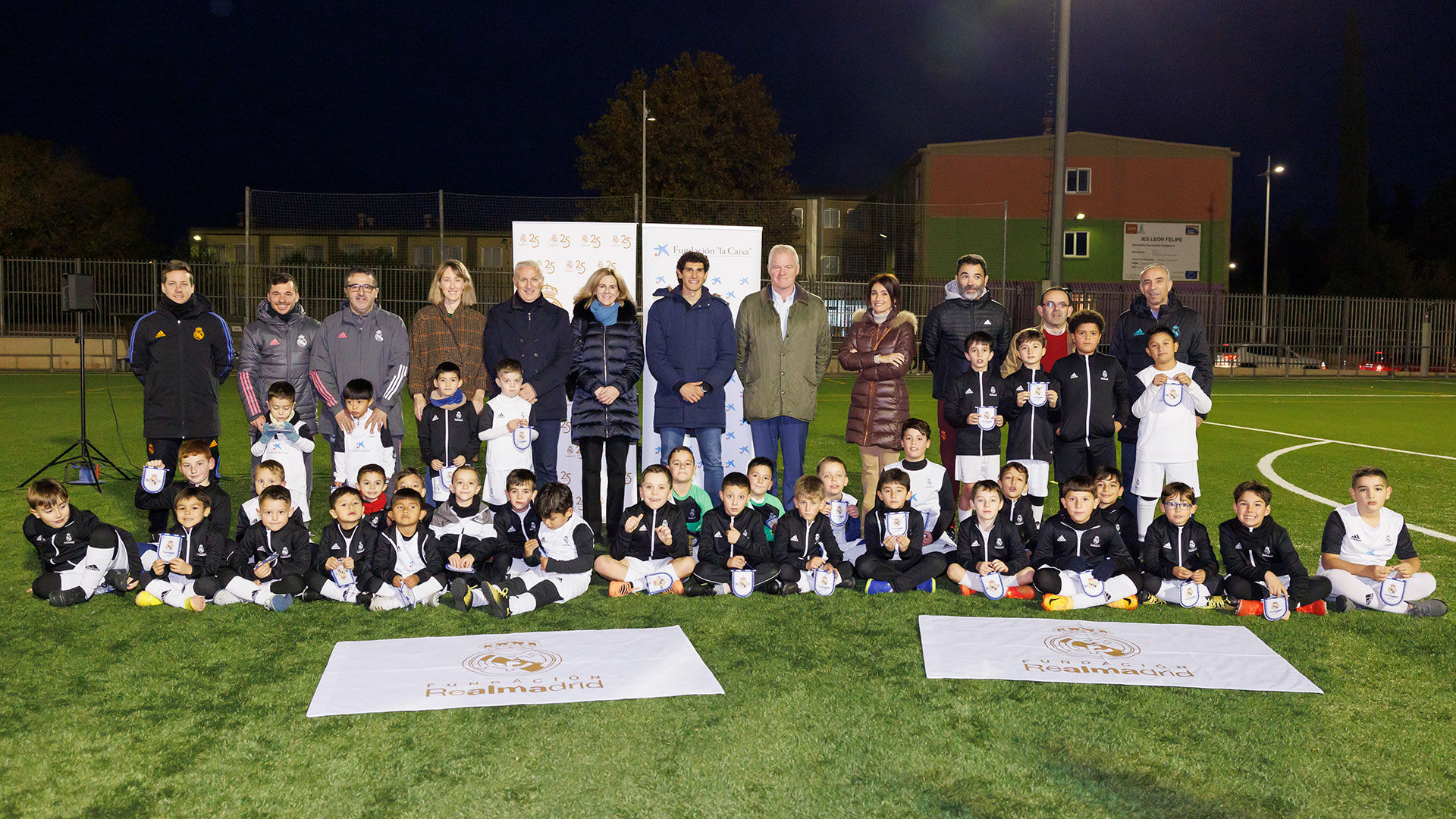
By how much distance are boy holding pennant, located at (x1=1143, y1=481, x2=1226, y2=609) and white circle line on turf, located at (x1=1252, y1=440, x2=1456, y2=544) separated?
2.18 m

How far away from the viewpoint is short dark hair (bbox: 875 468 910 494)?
528 cm

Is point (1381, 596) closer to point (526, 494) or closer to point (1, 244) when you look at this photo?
point (526, 494)

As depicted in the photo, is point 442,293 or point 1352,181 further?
point 1352,181

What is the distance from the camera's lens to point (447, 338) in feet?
20.2

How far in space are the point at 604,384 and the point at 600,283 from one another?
2.08 ft

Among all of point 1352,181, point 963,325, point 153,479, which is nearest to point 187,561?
point 153,479

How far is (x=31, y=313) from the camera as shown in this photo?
835 inches

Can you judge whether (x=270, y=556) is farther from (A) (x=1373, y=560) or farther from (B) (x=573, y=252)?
(A) (x=1373, y=560)

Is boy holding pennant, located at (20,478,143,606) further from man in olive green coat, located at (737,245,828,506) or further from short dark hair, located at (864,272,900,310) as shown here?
short dark hair, located at (864,272,900,310)

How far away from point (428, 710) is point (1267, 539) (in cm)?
400

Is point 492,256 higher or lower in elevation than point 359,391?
higher

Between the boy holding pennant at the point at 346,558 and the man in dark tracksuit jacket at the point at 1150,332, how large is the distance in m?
4.29

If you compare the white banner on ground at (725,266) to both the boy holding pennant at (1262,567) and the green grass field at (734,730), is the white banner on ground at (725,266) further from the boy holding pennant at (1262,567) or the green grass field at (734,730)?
the boy holding pennant at (1262,567)

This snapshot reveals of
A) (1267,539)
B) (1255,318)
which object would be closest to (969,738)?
(1267,539)
